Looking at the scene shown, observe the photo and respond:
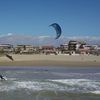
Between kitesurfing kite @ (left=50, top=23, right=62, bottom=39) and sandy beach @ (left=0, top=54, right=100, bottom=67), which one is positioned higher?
kitesurfing kite @ (left=50, top=23, right=62, bottom=39)

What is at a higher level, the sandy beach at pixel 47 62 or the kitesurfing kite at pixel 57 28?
the kitesurfing kite at pixel 57 28

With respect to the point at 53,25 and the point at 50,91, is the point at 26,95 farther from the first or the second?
the point at 53,25

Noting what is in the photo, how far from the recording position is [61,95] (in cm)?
1417

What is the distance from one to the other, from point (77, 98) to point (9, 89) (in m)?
3.70

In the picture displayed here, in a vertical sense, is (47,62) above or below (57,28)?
below

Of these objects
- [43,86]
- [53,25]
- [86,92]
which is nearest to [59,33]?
[53,25]

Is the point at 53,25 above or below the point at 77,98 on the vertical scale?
above

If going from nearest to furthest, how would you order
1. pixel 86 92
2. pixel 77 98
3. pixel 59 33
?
1. pixel 77 98
2. pixel 86 92
3. pixel 59 33

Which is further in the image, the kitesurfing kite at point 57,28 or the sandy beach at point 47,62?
the sandy beach at point 47,62

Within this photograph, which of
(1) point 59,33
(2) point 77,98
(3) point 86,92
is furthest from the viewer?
(1) point 59,33

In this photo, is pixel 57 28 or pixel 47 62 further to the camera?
pixel 47 62

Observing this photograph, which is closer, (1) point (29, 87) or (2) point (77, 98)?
(2) point (77, 98)

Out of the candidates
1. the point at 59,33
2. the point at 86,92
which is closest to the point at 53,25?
the point at 59,33

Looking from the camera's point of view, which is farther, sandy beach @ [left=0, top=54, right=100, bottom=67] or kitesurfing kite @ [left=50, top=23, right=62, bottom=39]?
sandy beach @ [left=0, top=54, right=100, bottom=67]
